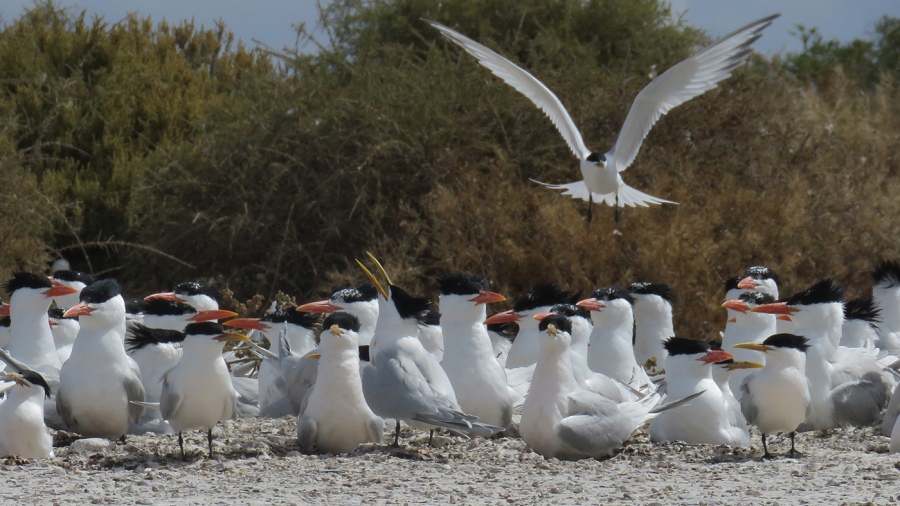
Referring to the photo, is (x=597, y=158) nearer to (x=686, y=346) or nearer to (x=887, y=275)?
(x=887, y=275)

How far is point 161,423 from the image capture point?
6516 mm

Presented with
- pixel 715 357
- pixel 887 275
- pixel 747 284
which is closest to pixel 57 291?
pixel 715 357

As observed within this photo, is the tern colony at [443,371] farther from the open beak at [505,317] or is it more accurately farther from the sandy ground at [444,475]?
the sandy ground at [444,475]

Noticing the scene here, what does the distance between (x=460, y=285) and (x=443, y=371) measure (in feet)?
1.95

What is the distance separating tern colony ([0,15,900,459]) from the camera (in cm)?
550

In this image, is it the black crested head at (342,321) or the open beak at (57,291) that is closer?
the black crested head at (342,321)

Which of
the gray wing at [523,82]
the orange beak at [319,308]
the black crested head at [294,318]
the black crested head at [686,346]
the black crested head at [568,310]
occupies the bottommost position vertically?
the black crested head at [294,318]

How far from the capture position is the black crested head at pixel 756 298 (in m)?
7.12

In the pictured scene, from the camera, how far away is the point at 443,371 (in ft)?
19.3

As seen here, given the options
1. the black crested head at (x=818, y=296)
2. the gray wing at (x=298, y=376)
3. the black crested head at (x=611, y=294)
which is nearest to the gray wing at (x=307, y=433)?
the gray wing at (x=298, y=376)

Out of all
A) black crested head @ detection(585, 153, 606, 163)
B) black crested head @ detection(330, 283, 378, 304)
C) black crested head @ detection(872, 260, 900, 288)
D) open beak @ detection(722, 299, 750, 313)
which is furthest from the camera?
black crested head @ detection(585, 153, 606, 163)

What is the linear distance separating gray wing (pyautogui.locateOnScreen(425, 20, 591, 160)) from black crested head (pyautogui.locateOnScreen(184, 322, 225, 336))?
4.21 metres

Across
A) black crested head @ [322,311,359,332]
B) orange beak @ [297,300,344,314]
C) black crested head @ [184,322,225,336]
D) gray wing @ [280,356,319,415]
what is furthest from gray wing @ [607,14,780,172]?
black crested head @ [184,322,225,336]

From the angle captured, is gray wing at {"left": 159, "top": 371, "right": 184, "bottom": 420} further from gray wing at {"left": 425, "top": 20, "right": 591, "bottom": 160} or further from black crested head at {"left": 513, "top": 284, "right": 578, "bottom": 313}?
gray wing at {"left": 425, "top": 20, "right": 591, "bottom": 160}
